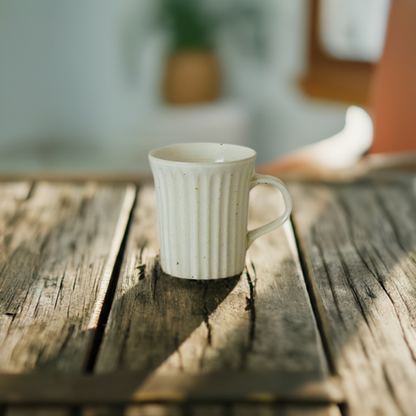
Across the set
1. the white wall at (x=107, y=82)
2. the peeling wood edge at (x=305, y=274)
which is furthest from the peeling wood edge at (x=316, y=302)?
the white wall at (x=107, y=82)

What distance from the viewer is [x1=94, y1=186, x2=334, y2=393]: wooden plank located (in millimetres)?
339

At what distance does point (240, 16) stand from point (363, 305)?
9.67ft

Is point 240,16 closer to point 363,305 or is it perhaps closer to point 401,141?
point 401,141

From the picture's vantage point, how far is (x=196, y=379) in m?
0.32

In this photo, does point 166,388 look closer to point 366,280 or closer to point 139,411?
point 139,411

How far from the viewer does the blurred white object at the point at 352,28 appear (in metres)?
2.61

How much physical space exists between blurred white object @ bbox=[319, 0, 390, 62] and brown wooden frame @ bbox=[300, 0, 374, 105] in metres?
0.04

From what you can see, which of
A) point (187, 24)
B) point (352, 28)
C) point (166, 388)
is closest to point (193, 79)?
point (187, 24)

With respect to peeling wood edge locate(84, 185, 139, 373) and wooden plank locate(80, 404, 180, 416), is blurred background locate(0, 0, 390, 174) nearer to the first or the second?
peeling wood edge locate(84, 185, 139, 373)

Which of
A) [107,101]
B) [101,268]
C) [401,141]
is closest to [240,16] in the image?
[107,101]

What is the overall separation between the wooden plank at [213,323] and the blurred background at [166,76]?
2.29 m

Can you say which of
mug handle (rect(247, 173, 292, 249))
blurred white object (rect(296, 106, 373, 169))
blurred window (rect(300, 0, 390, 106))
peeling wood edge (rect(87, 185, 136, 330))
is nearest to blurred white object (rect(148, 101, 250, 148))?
blurred window (rect(300, 0, 390, 106))

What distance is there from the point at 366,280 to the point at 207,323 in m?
0.18

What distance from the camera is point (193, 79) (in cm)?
312
